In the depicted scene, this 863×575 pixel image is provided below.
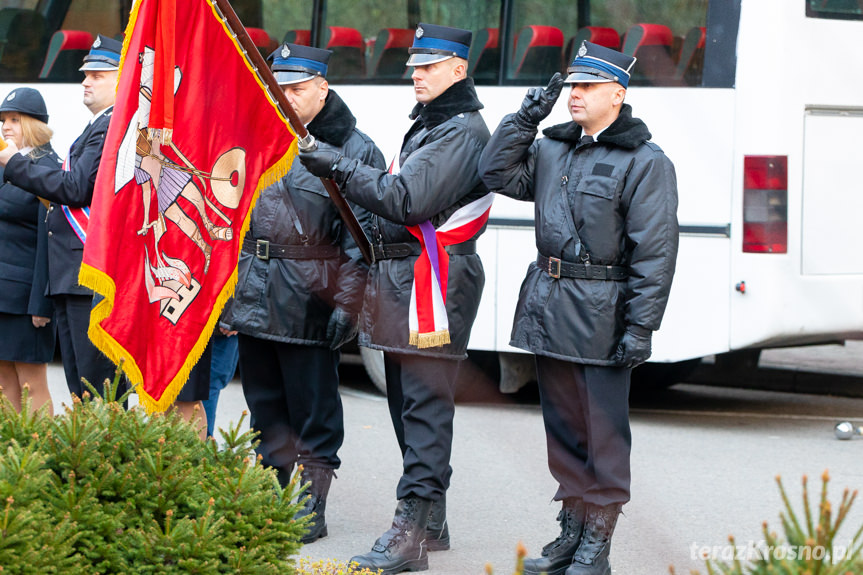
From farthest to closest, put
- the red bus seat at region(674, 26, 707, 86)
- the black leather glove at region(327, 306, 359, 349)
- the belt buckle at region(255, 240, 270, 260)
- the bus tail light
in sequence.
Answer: the red bus seat at region(674, 26, 707, 86)
the bus tail light
the belt buckle at region(255, 240, 270, 260)
the black leather glove at region(327, 306, 359, 349)

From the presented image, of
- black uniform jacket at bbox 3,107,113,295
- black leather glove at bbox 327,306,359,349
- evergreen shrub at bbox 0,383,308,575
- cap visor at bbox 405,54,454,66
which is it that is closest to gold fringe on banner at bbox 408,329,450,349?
black leather glove at bbox 327,306,359,349

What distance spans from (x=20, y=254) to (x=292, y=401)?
1.76m

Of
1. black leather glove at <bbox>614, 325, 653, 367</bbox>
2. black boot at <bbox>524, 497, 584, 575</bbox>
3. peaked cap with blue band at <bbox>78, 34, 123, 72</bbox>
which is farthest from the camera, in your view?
peaked cap with blue band at <bbox>78, 34, 123, 72</bbox>

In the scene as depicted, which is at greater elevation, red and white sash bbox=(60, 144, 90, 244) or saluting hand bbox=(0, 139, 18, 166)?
saluting hand bbox=(0, 139, 18, 166)

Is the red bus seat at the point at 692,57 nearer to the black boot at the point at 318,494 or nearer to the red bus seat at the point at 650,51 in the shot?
the red bus seat at the point at 650,51

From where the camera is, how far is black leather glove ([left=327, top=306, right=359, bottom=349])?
486 cm

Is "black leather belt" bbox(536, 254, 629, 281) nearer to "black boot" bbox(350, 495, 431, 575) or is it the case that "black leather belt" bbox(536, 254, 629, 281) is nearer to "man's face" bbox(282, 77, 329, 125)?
"black boot" bbox(350, 495, 431, 575)

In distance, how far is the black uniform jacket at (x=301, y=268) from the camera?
489 cm

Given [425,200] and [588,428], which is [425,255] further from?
[588,428]

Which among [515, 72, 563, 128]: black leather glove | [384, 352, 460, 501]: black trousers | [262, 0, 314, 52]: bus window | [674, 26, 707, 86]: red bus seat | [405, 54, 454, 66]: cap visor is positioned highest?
A: [262, 0, 314, 52]: bus window

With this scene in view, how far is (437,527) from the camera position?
4758mm

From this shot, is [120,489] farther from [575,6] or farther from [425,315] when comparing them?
[575,6]

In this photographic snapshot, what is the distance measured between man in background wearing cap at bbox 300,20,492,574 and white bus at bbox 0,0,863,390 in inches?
109

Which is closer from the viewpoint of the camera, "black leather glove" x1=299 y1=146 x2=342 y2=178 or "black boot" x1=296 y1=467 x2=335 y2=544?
"black leather glove" x1=299 y1=146 x2=342 y2=178
